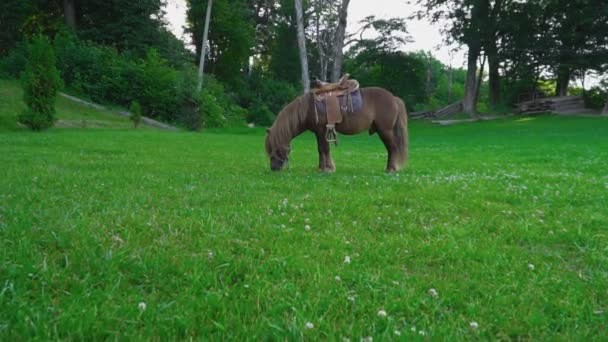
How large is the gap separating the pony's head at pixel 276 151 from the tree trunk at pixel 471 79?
3773cm

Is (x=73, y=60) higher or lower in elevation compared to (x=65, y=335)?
higher

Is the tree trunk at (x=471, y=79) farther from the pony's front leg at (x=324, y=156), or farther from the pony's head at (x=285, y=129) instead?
the pony's head at (x=285, y=129)

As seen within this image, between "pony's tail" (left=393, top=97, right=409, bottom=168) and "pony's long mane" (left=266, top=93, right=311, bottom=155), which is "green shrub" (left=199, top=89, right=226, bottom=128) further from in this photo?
"pony's tail" (left=393, top=97, right=409, bottom=168)

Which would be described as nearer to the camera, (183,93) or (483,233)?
(483,233)

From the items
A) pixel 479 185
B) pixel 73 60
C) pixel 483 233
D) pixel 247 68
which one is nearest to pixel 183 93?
pixel 73 60

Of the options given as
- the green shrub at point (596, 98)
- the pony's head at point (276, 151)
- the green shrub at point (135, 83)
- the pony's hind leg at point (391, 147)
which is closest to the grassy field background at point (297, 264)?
the pony's head at point (276, 151)

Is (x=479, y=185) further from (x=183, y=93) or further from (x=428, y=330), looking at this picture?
(x=183, y=93)

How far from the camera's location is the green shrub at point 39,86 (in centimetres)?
2019

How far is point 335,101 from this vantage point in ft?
30.0

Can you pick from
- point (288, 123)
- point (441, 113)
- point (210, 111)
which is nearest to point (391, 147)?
point (288, 123)

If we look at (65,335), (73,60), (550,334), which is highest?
(73,60)

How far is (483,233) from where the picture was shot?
4.27 m

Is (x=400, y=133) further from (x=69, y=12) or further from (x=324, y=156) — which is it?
(x=69, y=12)

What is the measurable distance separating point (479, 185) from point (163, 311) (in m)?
6.33
